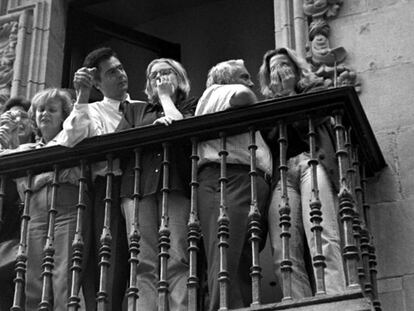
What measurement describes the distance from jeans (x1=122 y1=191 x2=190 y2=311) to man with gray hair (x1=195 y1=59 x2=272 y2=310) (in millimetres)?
157

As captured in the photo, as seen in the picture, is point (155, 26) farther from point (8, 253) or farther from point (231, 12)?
point (8, 253)

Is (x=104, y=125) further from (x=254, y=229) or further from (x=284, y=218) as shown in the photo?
(x=284, y=218)

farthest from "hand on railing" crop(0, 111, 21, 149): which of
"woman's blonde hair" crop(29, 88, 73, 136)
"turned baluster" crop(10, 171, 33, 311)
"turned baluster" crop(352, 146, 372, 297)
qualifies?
"turned baluster" crop(352, 146, 372, 297)

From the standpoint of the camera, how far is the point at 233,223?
815 centimetres

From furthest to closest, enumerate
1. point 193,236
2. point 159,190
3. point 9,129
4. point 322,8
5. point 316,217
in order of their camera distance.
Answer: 1. point 322,8
2. point 9,129
3. point 159,190
4. point 193,236
5. point 316,217

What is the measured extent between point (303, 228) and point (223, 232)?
0.54m

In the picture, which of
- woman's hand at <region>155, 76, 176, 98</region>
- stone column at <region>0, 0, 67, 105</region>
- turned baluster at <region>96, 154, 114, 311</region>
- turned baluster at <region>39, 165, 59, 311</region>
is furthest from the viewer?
stone column at <region>0, 0, 67, 105</region>

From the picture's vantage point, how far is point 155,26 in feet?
39.9

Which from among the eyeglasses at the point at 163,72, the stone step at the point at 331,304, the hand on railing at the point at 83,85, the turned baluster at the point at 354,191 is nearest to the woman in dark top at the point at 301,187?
the turned baluster at the point at 354,191

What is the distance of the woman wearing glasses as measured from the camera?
26.9 ft

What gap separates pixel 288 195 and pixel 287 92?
0.74 m

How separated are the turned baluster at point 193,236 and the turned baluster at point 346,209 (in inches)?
33.4

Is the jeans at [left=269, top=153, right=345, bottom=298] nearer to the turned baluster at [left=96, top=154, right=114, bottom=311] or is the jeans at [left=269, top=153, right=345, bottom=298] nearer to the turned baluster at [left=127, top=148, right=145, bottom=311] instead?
the turned baluster at [left=127, top=148, right=145, bottom=311]

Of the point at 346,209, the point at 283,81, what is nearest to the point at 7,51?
the point at 283,81
